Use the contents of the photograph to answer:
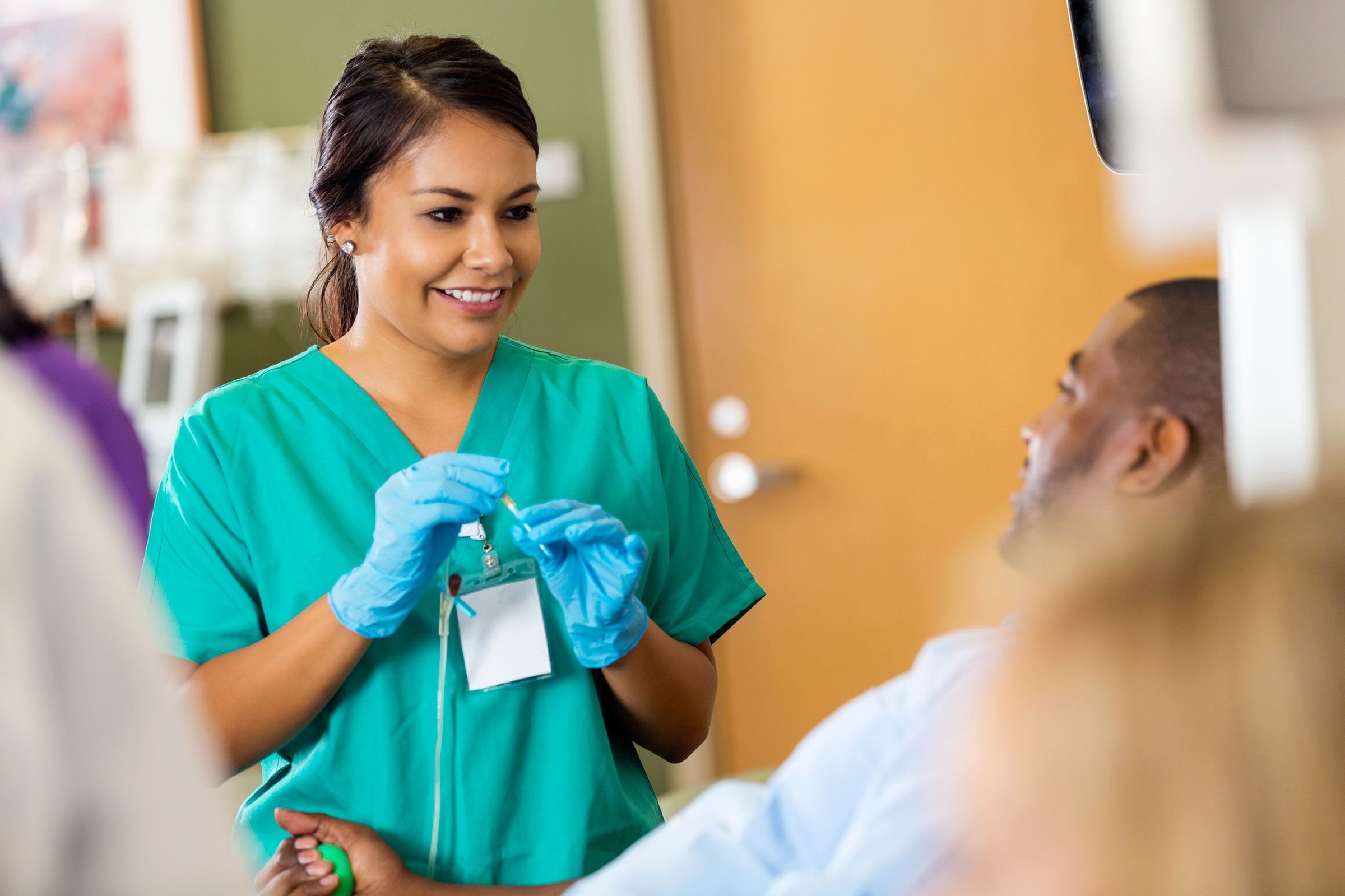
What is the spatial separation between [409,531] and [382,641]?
14 cm

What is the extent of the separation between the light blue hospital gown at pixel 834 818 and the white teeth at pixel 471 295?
501 mm

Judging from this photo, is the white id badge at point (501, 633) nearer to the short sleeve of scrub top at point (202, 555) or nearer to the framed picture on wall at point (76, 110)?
the short sleeve of scrub top at point (202, 555)

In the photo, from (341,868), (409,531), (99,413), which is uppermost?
(99,413)

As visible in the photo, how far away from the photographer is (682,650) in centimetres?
121

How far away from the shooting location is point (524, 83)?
91.9 inches

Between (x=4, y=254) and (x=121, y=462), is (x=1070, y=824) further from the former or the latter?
(x=4, y=254)

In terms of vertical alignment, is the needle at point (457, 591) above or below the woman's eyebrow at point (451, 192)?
below

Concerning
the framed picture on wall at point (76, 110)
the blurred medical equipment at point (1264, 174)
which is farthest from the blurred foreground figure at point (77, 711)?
the framed picture on wall at point (76, 110)

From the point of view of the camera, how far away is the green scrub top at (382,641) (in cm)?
110

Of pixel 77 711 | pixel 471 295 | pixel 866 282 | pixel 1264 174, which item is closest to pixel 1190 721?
pixel 1264 174

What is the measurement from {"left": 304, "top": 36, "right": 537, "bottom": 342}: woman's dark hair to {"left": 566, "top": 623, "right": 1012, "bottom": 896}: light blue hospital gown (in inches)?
25.0

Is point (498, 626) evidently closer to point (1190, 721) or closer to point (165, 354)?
point (1190, 721)

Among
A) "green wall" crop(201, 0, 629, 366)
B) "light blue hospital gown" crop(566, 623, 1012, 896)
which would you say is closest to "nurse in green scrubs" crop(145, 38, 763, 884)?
"light blue hospital gown" crop(566, 623, 1012, 896)

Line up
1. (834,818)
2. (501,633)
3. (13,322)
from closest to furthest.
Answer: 1. (834,818)
2. (501,633)
3. (13,322)
